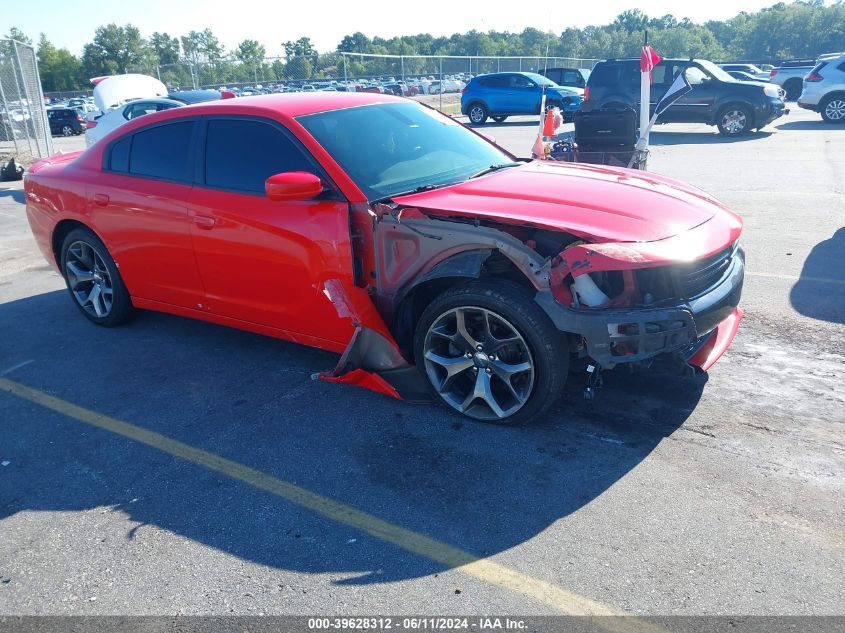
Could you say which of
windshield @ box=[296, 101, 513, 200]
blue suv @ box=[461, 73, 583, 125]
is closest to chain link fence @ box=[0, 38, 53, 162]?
blue suv @ box=[461, 73, 583, 125]

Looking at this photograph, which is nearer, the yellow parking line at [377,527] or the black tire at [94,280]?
the yellow parking line at [377,527]

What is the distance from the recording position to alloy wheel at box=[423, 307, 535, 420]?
147 inches

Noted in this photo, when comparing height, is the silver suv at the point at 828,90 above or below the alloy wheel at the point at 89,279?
above

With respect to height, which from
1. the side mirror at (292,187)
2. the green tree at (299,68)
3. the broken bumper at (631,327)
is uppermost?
the green tree at (299,68)

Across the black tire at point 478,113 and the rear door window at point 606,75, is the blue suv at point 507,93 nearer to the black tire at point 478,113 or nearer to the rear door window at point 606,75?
the black tire at point 478,113

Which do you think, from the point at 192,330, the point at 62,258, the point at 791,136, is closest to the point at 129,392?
the point at 192,330

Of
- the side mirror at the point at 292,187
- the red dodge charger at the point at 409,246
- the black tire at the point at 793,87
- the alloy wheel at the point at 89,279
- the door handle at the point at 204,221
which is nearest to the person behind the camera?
the red dodge charger at the point at 409,246

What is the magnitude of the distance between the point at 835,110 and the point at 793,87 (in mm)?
12272

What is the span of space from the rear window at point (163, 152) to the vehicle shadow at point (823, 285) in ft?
15.5

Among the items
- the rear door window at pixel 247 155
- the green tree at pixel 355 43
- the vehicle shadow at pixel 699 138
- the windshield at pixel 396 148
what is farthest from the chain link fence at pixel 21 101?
the green tree at pixel 355 43

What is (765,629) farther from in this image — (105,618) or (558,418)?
(105,618)

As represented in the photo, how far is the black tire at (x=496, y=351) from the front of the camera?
3576 millimetres

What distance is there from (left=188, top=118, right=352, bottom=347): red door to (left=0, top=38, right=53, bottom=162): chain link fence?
47.2 ft

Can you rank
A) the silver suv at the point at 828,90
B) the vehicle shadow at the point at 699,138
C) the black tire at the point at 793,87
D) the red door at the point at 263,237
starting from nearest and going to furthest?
the red door at the point at 263,237
the vehicle shadow at the point at 699,138
the silver suv at the point at 828,90
the black tire at the point at 793,87
